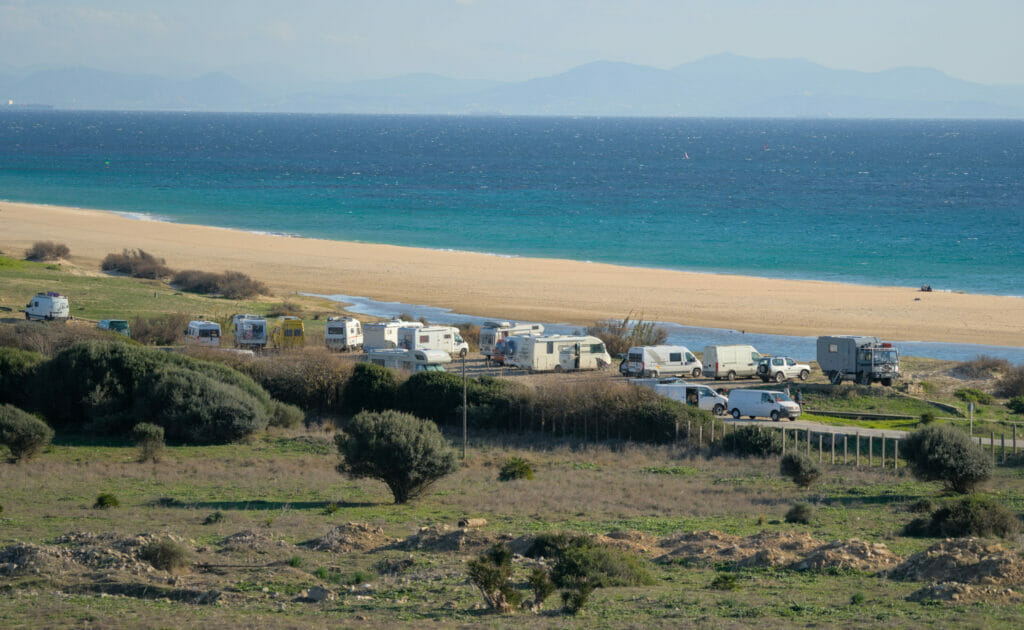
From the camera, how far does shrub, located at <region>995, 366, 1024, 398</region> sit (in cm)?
3775

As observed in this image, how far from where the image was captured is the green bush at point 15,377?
33.2 meters

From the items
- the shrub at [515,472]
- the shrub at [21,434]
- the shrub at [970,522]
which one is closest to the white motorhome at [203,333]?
the shrub at [21,434]

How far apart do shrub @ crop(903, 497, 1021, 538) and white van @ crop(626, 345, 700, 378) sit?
18.8m

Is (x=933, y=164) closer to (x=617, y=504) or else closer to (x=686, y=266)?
(x=686, y=266)

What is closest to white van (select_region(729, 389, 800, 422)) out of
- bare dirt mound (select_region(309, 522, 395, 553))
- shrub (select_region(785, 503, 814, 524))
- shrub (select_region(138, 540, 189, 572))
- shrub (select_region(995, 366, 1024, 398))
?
shrub (select_region(995, 366, 1024, 398))

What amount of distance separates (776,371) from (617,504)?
1716 cm

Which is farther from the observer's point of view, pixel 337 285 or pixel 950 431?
pixel 337 285

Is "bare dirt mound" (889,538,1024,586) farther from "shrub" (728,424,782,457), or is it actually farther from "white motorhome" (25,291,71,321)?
"white motorhome" (25,291,71,321)

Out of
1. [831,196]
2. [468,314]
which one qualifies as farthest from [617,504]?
[831,196]

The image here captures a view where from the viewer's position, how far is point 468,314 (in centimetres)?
5631

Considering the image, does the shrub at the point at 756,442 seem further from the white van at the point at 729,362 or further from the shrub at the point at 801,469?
the white van at the point at 729,362

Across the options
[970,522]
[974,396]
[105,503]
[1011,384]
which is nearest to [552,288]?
[1011,384]

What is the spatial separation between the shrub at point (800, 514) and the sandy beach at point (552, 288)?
31.3 meters

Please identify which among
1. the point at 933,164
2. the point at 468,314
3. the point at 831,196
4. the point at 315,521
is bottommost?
the point at 315,521
